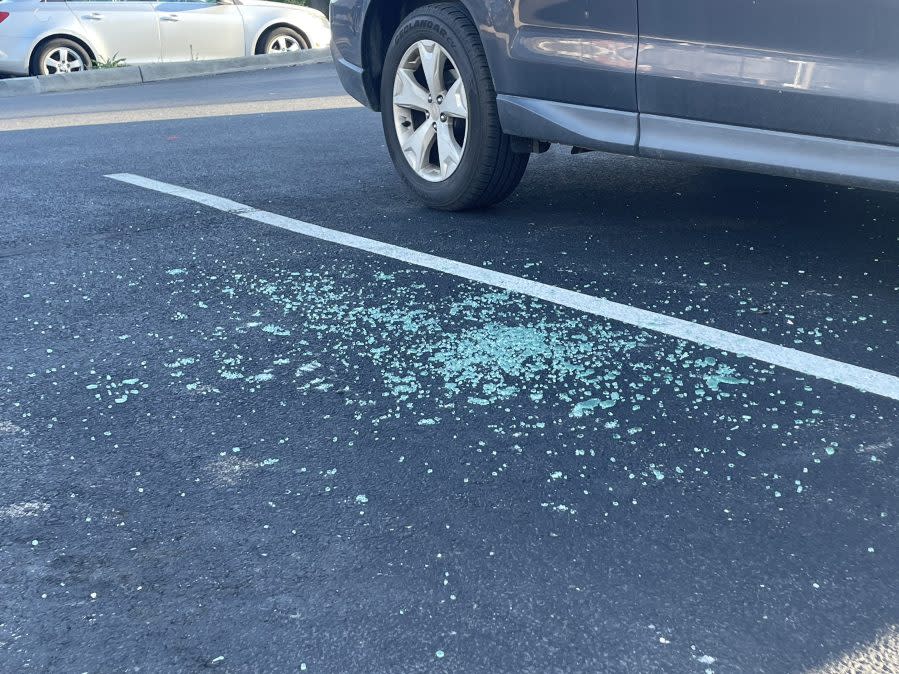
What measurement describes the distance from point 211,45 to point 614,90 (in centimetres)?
962

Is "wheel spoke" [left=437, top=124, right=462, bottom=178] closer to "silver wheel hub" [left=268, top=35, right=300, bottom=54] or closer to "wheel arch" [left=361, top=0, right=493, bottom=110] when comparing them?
"wheel arch" [left=361, top=0, right=493, bottom=110]

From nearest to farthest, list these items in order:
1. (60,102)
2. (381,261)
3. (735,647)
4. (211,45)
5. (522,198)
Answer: (735,647), (381,261), (522,198), (60,102), (211,45)

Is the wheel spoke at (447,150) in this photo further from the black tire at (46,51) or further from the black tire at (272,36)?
the black tire at (272,36)

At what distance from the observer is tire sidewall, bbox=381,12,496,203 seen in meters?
4.08

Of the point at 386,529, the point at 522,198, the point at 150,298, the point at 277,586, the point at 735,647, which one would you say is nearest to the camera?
the point at 735,647

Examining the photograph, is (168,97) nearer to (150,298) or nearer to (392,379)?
(150,298)

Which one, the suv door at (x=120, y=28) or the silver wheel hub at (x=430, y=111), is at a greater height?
the suv door at (x=120, y=28)

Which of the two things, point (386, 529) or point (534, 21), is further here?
point (534, 21)

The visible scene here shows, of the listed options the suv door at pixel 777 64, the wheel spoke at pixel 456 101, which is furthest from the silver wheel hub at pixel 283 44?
the suv door at pixel 777 64

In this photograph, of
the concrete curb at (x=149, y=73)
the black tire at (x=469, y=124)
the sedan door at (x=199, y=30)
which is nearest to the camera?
the black tire at (x=469, y=124)

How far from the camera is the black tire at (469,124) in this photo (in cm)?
406

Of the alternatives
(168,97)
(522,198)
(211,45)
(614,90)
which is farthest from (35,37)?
(614,90)

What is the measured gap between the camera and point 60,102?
9.59 meters

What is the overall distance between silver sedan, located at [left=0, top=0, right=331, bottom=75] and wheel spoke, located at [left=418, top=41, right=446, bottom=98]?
8.48m
